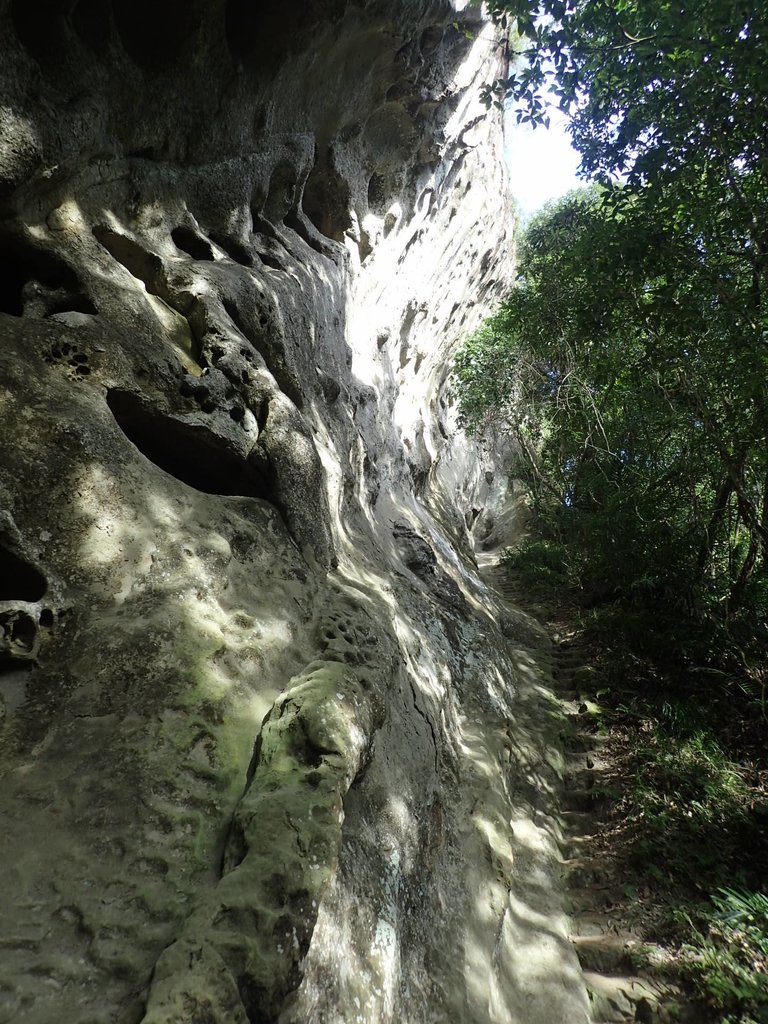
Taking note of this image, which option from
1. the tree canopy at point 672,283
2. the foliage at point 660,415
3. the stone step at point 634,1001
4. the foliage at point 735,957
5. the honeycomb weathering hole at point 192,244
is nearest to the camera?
the foliage at point 735,957

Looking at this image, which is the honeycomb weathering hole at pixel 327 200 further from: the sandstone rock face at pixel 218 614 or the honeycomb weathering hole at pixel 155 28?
the honeycomb weathering hole at pixel 155 28

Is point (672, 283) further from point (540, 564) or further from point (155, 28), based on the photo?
point (540, 564)

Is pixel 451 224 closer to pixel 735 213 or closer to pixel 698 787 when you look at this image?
pixel 735 213

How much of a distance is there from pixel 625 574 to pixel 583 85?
7.05 meters

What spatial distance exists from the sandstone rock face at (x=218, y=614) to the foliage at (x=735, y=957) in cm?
96

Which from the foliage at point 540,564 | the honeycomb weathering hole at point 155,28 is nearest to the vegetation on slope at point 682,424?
the foliage at point 540,564

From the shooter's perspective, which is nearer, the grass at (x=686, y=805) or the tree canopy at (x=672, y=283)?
the grass at (x=686, y=805)

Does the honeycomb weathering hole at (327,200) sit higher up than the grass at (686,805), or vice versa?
the honeycomb weathering hole at (327,200)

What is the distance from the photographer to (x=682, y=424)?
8.27 metres

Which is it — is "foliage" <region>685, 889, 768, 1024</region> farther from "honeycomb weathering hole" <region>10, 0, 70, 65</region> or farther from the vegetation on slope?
"honeycomb weathering hole" <region>10, 0, 70, 65</region>

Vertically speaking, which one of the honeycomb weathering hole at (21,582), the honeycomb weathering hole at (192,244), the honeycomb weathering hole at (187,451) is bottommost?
the honeycomb weathering hole at (21,582)

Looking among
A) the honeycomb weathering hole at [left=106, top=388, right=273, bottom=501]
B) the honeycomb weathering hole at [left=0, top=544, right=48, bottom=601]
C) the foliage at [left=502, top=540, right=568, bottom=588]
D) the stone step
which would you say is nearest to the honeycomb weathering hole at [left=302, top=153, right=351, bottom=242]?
the honeycomb weathering hole at [left=106, top=388, right=273, bottom=501]

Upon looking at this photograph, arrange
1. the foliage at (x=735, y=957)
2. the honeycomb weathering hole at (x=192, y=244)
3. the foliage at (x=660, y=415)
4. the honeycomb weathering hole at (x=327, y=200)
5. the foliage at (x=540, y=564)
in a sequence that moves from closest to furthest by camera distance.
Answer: the foliage at (x=735, y=957)
the honeycomb weathering hole at (x=192, y=244)
the foliage at (x=660, y=415)
the honeycomb weathering hole at (x=327, y=200)
the foliage at (x=540, y=564)

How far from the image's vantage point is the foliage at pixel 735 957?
3998 millimetres
